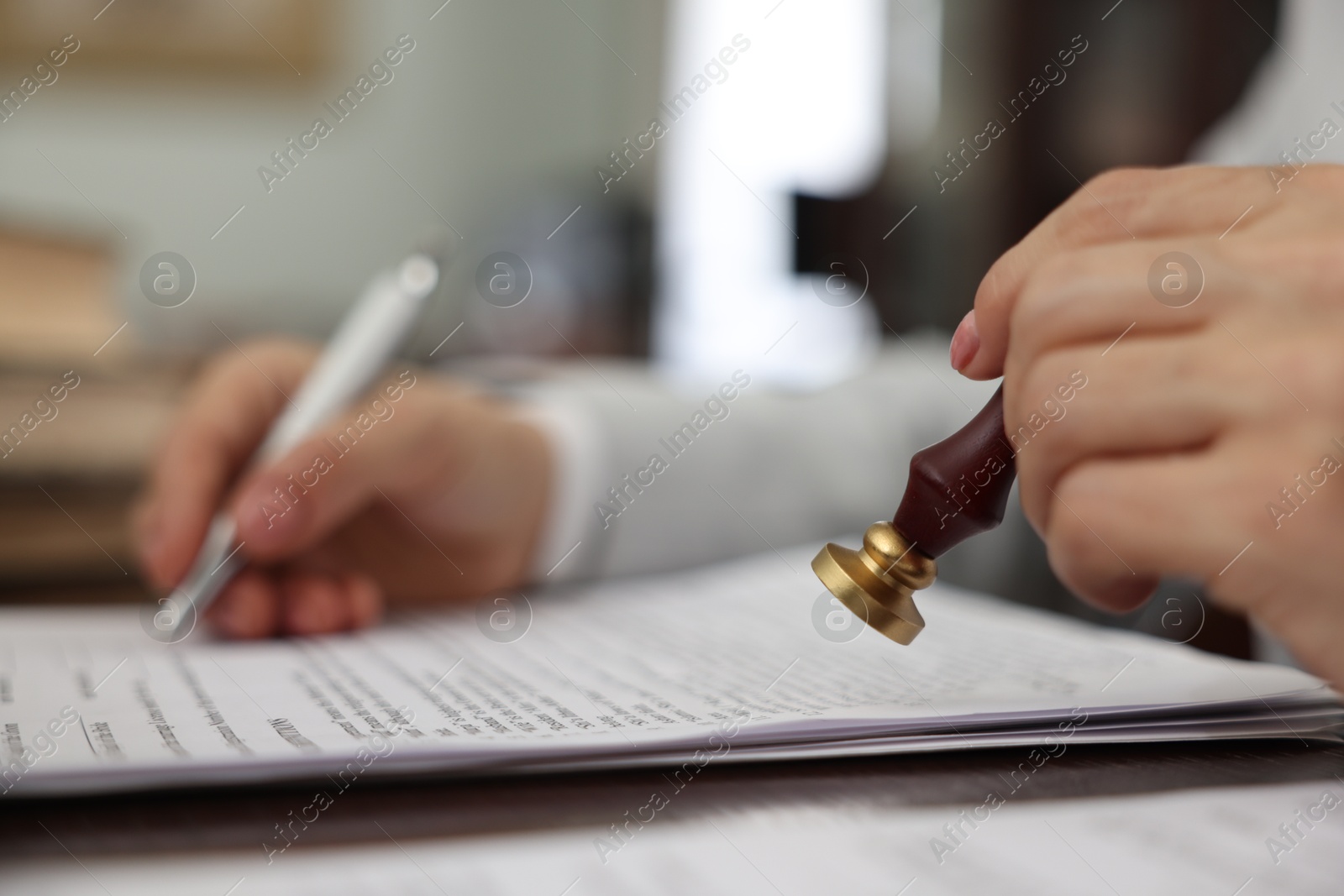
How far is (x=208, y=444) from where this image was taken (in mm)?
547

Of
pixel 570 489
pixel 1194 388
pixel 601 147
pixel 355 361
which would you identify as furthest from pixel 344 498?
pixel 601 147

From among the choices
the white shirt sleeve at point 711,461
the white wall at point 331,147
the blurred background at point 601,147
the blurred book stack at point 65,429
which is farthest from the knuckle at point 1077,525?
the white wall at point 331,147

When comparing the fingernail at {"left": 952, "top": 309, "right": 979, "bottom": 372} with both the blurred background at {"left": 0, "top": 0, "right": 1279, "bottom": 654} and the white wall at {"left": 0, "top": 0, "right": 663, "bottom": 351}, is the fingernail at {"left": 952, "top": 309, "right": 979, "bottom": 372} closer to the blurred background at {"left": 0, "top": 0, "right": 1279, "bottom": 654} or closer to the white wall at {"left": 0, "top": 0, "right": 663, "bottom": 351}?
the blurred background at {"left": 0, "top": 0, "right": 1279, "bottom": 654}

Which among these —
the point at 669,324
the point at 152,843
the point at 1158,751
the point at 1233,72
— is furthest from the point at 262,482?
the point at 669,324

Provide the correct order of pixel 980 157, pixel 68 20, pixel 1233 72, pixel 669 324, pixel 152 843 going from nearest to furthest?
pixel 152 843 < pixel 1233 72 < pixel 980 157 < pixel 68 20 < pixel 669 324

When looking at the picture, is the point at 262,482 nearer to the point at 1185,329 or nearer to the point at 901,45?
the point at 1185,329

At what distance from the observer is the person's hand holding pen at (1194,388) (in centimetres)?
25

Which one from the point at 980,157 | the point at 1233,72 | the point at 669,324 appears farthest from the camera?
the point at 669,324

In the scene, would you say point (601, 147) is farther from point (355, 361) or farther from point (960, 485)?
point (960, 485)

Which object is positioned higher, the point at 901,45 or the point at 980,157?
the point at 901,45

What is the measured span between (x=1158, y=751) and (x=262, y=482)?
1.25ft

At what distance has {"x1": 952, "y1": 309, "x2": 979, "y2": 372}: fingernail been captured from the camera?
1.00ft

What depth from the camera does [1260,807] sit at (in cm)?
25

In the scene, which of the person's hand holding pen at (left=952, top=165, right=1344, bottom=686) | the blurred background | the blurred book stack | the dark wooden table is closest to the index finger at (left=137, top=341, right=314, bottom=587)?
the blurred book stack
